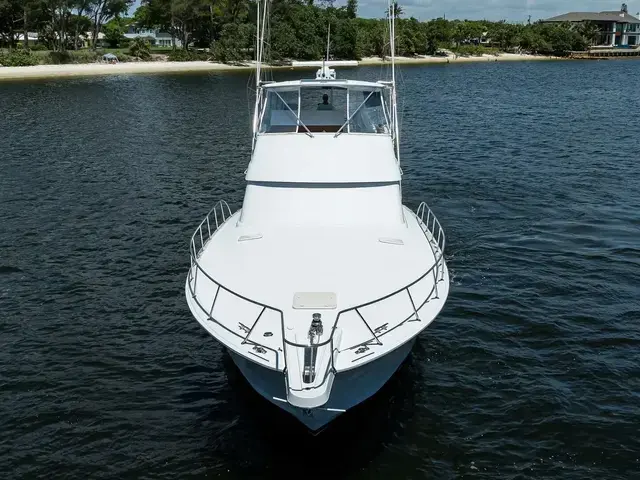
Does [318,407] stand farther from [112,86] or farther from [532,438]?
[112,86]

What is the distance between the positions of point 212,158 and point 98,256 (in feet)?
56.0

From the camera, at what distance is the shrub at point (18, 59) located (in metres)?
96.0

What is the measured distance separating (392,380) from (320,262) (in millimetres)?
3192

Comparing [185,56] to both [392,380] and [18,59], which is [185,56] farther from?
[392,380]

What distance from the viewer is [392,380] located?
1406 cm

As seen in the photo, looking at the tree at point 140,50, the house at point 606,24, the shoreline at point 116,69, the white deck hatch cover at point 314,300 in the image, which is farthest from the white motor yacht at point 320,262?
the house at point 606,24

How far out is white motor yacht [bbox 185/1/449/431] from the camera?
11.0 metres

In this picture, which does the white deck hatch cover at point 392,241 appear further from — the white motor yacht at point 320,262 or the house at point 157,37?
the house at point 157,37

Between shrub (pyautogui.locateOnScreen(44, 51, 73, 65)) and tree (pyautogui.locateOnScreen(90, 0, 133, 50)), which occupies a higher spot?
tree (pyautogui.locateOnScreen(90, 0, 133, 50))

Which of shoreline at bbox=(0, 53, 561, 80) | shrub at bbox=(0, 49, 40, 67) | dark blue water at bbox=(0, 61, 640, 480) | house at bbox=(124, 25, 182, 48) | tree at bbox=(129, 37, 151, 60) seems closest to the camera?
dark blue water at bbox=(0, 61, 640, 480)

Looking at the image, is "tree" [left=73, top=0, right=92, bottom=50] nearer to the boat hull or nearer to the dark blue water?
the dark blue water

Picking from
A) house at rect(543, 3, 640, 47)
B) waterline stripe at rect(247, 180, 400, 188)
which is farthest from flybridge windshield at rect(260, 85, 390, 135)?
house at rect(543, 3, 640, 47)

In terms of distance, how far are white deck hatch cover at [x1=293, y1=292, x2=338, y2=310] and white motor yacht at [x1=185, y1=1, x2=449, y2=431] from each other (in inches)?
0.8

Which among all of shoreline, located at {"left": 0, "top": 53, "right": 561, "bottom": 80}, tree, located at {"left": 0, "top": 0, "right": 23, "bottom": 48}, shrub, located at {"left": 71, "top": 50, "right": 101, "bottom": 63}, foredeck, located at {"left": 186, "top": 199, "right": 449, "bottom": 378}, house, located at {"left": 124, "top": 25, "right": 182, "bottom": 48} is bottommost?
foredeck, located at {"left": 186, "top": 199, "right": 449, "bottom": 378}
